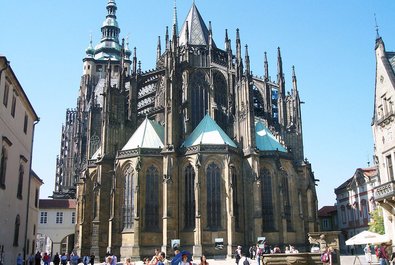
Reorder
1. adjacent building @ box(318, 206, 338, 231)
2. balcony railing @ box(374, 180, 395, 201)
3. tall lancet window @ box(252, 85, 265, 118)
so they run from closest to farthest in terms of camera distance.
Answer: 1. balcony railing @ box(374, 180, 395, 201)
2. tall lancet window @ box(252, 85, 265, 118)
3. adjacent building @ box(318, 206, 338, 231)

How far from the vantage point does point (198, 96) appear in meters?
53.0

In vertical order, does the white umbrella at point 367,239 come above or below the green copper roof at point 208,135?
below

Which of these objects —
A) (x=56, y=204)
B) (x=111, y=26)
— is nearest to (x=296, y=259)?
(x=56, y=204)

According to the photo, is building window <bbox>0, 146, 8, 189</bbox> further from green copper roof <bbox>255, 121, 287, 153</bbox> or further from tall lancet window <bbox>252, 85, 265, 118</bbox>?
tall lancet window <bbox>252, 85, 265, 118</bbox>

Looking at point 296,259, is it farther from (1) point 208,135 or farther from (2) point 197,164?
(1) point 208,135

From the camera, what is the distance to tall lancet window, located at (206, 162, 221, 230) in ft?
143

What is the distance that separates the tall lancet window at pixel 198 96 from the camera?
52250mm

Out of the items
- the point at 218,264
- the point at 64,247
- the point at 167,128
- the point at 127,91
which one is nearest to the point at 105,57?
the point at 64,247

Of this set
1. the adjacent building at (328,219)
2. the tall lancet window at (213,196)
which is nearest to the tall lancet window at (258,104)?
the tall lancet window at (213,196)

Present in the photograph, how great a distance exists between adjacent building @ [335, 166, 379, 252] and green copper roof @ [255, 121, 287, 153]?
12.5 meters

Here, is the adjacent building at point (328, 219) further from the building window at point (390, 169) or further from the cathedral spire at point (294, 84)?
the building window at point (390, 169)

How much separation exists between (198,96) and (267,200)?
1460 cm

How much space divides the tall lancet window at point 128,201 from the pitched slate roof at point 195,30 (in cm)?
2171

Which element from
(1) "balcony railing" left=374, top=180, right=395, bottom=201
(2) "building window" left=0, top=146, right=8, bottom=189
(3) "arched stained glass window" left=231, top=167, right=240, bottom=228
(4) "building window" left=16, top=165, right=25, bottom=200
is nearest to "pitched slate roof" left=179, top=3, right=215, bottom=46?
(3) "arched stained glass window" left=231, top=167, right=240, bottom=228
